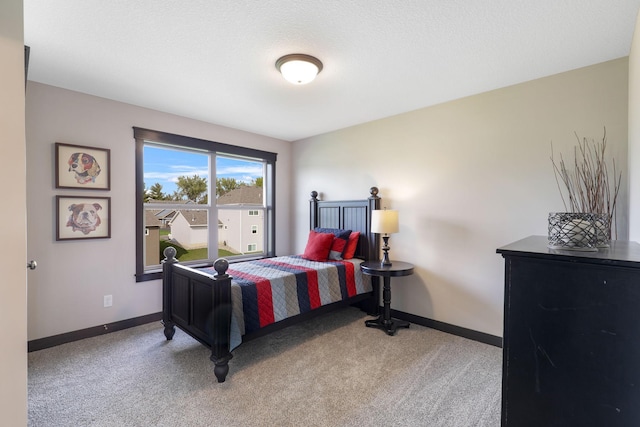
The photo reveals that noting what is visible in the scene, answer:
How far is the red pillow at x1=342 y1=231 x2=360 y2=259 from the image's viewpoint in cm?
370

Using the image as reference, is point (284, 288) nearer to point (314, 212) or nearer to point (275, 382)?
point (275, 382)

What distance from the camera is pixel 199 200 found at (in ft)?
12.7

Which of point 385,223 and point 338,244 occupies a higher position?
point 385,223

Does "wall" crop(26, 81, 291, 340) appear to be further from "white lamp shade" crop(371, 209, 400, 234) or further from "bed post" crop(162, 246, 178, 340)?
"white lamp shade" crop(371, 209, 400, 234)

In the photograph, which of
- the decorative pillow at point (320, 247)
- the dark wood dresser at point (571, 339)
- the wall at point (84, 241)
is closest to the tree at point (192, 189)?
the wall at point (84, 241)

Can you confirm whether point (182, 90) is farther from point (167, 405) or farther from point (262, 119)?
point (167, 405)

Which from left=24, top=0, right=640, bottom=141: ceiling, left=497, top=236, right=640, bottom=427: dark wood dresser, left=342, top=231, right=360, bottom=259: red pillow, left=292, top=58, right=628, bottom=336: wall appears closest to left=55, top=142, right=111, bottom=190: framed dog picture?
left=24, top=0, right=640, bottom=141: ceiling

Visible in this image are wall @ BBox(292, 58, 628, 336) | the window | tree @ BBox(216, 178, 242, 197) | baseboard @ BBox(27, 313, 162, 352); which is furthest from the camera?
tree @ BBox(216, 178, 242, 197)

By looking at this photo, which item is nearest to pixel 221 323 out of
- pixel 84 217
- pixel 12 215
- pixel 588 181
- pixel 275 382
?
pixel 275 382

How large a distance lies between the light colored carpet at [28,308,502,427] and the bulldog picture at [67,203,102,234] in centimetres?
111

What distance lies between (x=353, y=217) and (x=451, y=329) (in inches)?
67.7

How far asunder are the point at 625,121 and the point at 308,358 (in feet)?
10.2

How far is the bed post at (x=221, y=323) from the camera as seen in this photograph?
2.20 m

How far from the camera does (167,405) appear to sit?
6.34ft
